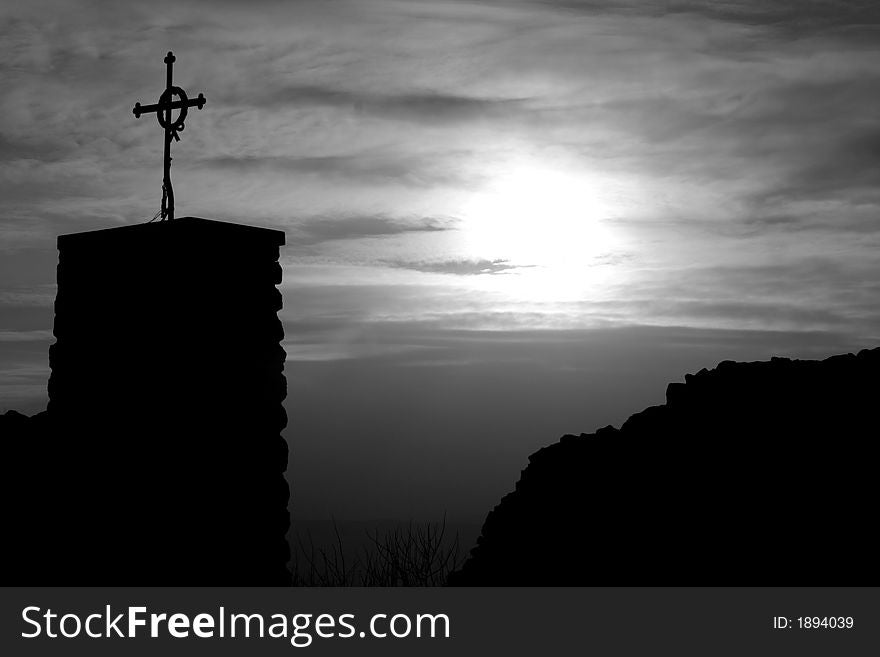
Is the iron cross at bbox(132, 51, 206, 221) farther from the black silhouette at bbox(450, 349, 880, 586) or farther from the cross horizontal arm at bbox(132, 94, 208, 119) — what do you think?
the black silhouette at bbox(450, 349, 880, 586)

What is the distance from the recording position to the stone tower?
6527 mm

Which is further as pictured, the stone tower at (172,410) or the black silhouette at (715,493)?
the black silhouette at (715,493)

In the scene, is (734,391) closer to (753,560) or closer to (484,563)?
(753,560)

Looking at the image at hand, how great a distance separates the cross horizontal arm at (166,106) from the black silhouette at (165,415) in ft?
3.41

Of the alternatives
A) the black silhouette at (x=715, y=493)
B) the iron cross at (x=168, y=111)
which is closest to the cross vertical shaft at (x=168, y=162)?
the iron cross at (x=168, y=111)

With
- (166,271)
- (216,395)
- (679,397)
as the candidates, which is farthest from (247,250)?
(679,397)

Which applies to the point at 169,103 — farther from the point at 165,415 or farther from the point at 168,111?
the point at 165,415

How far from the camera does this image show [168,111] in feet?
→ 24.2

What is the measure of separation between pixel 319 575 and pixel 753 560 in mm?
3698

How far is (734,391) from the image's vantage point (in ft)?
30.6

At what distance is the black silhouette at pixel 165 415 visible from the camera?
21.4 ft

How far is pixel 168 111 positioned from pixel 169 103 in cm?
6

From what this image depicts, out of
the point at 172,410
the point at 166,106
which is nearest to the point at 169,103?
the point at 166,106

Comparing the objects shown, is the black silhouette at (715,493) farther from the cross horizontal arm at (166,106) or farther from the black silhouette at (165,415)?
the cross horizontal arm at (166,106)
